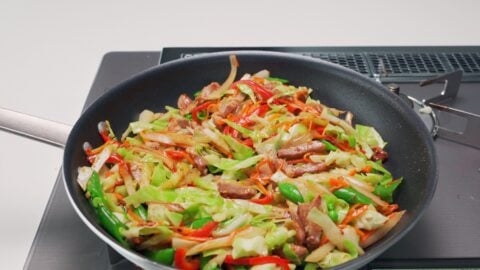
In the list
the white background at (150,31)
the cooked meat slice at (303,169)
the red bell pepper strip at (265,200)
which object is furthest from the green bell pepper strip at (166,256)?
the white background at (150,31)

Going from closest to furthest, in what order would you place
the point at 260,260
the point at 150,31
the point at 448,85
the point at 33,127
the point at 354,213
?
the point at 260,260 < the point at 354,213 < the point at 33,127 < the point at 448,85 < the point at 150,31

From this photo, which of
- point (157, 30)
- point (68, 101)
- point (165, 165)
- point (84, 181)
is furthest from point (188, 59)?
point (157, 30)

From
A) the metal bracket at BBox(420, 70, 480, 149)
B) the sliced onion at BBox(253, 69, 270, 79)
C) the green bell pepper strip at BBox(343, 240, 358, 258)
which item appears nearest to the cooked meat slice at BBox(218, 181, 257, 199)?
the green bell pepper strip at BBox(343, 240, 358, 258)

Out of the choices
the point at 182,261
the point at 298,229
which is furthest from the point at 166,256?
the point at 298,229

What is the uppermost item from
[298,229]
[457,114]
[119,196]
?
[457,114]

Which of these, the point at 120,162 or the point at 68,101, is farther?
the point at 68,101

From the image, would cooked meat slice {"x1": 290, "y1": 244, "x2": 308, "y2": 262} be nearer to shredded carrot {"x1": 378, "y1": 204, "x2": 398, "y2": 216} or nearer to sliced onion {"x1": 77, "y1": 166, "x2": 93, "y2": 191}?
shredded carrot {"x1": 378, "y1": 204, "x2": 398, "y2": 216}

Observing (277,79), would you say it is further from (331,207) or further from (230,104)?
(331,207)

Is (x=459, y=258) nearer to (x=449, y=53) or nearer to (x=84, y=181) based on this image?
(x=84, y=181)

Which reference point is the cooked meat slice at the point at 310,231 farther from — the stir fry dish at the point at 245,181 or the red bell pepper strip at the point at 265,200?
the red bell pepper strip at the point at 265,200
